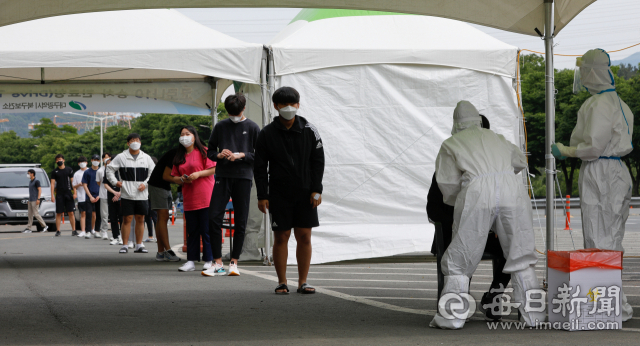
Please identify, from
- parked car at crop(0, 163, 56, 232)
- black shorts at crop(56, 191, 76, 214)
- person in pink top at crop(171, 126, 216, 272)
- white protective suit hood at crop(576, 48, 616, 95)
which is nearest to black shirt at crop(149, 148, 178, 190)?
person in pink top at crop(171, 126, 216, 272)

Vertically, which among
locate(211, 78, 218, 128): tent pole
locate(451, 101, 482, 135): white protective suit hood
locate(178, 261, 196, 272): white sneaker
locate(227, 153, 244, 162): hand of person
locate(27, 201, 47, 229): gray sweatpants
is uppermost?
locate(211, 78, 218, 128): tent pole

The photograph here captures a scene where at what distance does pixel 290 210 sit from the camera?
22.5ft

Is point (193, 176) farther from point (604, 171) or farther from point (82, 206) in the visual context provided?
point (82, 206)

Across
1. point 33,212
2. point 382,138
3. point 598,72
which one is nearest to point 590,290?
point 598,72

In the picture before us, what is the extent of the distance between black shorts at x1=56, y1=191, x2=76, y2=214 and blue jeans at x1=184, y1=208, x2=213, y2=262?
10350 mm

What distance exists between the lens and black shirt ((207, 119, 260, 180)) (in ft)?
27.8

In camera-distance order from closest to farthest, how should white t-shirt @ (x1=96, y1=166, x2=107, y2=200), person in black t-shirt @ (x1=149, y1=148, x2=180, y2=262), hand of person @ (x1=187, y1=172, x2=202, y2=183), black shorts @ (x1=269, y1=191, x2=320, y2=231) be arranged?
black shorts @ (x1=269, y1=191, x2=320, y2=231)
hand of person @ (x1=187, y1=172, x2=202, y2=183)
person in black t-shirt @ (x1=149, y1=148, x2=180, y2=262)
white t-shirt @ (x1=96, y1=166, x2=107, y2=200)

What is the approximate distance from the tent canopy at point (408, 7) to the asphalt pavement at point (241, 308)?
254 cm

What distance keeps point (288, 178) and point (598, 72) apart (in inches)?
111

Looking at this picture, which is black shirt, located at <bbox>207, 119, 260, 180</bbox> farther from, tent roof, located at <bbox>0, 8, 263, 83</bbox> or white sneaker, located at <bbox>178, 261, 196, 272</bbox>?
white sneaker, located at <bbox>178, 261, 196, 272</bbox>

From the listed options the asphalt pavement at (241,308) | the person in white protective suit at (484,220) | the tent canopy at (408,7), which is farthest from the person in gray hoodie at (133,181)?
the person in white protective suit at (484,220)

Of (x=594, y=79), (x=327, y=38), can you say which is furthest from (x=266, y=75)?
(x=594, y=79)

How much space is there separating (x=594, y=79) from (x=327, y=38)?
468cm

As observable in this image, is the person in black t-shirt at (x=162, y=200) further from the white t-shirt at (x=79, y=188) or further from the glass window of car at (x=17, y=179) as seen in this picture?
the glass window of car at (x=17, y=179)
